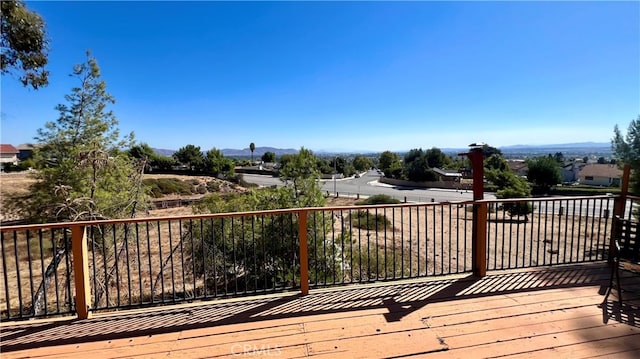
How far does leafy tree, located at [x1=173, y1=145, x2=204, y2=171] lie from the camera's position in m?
40.8

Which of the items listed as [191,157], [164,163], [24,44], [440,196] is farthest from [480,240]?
[191,157]

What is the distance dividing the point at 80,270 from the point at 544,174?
37708 millimetres

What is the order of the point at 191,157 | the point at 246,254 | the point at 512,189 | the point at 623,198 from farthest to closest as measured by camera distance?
the point at 191,157 < the point at 512,189 < the point at 246,254 < the point at 623,198

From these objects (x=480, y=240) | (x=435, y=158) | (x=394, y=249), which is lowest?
(x=394, y=249)

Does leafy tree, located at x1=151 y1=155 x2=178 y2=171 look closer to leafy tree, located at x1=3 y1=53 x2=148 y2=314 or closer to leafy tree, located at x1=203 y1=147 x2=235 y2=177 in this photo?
leafy tree, located at x1=203 y1=147 x2=235 y2=177

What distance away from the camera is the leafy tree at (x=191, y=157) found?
4075 cm

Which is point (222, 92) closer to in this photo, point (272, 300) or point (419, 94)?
point (419, 94)

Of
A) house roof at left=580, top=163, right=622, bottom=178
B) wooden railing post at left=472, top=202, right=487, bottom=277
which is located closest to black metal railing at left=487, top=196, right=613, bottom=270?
wooden railing post at left=472, top=202, right=487, bottom=277

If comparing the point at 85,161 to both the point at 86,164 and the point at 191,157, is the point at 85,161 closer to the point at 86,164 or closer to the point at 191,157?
the point at 86,164

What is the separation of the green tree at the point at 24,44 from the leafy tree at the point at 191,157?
38643 mm

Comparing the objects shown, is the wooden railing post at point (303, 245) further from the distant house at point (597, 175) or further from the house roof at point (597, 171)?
the house roof at point (597, 171)

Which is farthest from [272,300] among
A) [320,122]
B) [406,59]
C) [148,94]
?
[320,122]

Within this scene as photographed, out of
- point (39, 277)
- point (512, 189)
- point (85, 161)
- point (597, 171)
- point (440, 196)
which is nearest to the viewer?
point (85, 161)

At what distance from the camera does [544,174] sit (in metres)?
30.5
